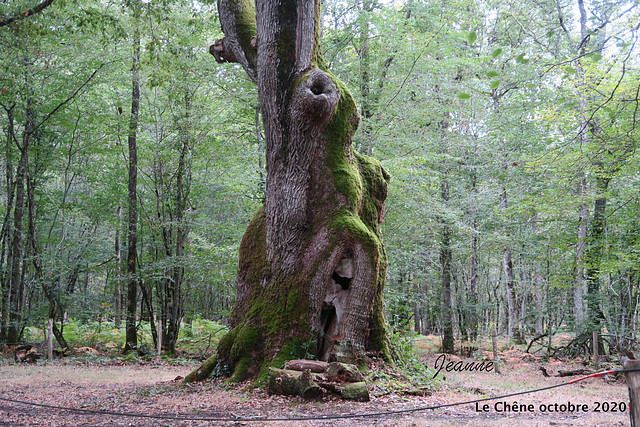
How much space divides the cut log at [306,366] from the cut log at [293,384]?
6.9 inches

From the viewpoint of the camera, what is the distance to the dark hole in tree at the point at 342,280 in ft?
21.3

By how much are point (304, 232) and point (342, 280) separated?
92 cm

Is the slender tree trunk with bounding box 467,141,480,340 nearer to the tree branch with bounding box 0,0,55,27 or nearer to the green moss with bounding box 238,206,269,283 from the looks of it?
the green moss with bounding box 238,206,269,283

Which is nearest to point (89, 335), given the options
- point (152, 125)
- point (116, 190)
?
point (116, 190)

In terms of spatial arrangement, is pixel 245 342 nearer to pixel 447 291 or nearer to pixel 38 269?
pixel 38 269

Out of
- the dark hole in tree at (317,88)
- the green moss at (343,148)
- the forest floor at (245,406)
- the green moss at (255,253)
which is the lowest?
the forest floor at (245,406)

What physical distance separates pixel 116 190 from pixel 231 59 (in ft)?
32.5

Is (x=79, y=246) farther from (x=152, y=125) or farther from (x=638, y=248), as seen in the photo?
(x=638, y=248)

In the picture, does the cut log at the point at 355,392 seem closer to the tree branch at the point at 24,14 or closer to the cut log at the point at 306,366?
the cut log at the point at 306,366

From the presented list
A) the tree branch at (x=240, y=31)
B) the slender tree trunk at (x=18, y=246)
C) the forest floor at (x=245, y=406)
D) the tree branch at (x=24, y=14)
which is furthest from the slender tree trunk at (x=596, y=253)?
the slender tree trunk at (x=18, y=246)

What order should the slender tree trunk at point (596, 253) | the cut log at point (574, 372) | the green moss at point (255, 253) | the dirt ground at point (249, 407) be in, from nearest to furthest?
the dirt ground at point (249, 407)
the green moss at point (255, 253)
the cut log at point (574, 372)
the slender tree trunk at point (596, 253)

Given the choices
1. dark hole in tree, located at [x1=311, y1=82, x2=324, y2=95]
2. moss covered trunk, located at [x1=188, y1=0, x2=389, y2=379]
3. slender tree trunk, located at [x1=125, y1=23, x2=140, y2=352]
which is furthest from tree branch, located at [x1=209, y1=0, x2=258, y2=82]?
slender tree trunk, located at [x1=125, y1=23, x2=140, y2=352]

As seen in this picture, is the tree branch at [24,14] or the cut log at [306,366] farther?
the tree branch at [24,14]

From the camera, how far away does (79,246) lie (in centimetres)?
1619
